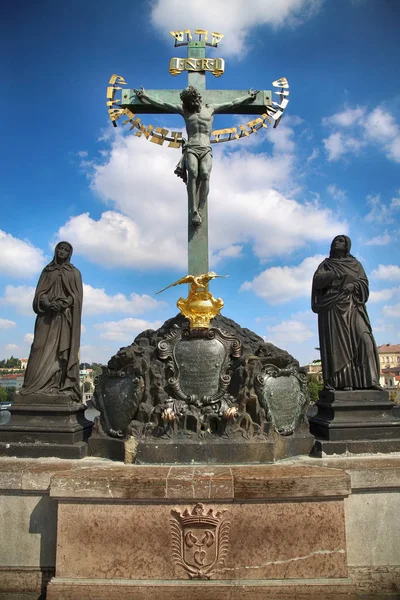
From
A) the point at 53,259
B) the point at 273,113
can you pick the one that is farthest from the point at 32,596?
the point at 273,113

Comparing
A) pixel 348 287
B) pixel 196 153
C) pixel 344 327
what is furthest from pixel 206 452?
pixel 196 153

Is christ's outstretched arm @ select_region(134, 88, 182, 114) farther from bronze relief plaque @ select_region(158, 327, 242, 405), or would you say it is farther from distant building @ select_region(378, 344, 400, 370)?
distant building @ select_region(378, 344, 400, 370)

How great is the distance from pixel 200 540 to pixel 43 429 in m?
2.68

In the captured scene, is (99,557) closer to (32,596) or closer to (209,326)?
(32,596)

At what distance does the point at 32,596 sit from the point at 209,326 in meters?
3.61

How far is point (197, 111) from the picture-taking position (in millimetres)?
7625

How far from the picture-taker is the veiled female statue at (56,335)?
615 cm

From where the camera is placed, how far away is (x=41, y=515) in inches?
181

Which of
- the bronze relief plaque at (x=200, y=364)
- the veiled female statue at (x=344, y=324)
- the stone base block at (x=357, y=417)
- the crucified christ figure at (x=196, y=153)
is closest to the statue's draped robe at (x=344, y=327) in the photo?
the veiled female statue at (x=344, y=324)

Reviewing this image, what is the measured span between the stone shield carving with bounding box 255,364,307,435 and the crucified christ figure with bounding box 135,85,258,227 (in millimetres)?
2978

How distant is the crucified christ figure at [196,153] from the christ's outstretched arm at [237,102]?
14cm

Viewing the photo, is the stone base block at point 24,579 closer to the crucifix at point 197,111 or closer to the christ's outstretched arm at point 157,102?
the crucifix at point 197,111

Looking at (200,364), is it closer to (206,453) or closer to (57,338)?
(206,453)

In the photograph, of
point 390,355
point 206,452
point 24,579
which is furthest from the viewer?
point 390,355
